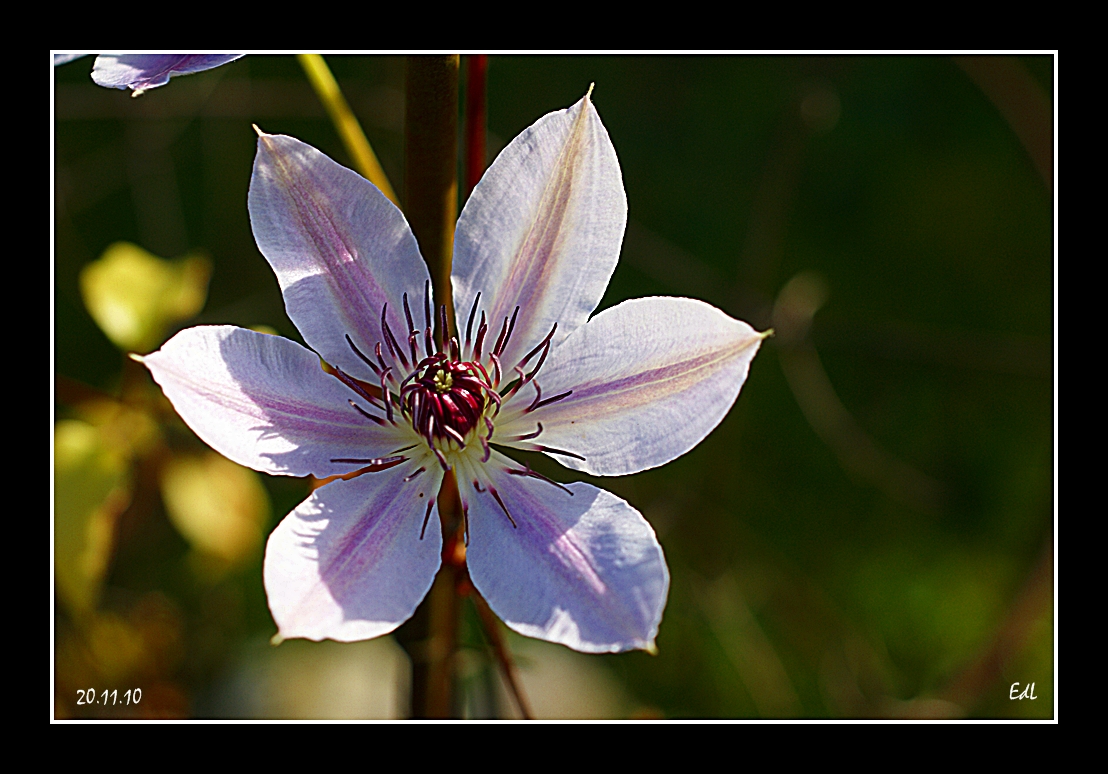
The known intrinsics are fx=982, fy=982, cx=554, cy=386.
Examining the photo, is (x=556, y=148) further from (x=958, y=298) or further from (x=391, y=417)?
(x=958, y=298)

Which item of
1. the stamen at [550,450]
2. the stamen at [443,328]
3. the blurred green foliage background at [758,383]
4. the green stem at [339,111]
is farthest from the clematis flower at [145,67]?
the blurred green foliage background at [758,383]

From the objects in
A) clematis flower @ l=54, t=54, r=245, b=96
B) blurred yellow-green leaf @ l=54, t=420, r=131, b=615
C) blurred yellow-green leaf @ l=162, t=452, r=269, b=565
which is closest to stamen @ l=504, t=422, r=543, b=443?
clematis flower @ l=54, t=54, r=245, b=96

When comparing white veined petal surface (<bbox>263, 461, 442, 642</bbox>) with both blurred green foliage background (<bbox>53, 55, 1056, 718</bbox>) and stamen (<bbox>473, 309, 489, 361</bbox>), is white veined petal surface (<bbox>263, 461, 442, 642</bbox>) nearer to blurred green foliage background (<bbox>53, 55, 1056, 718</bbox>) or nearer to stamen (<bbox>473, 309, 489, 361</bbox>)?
stamen (<bbox>473, 309, 489, 361</bbox>)

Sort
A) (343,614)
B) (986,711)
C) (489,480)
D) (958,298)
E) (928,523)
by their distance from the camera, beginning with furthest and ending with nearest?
(958,298) → (928,523) → (986,711) → (489,480) → (343,614)

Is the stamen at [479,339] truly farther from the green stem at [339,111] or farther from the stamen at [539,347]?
the green stem at [339,111]

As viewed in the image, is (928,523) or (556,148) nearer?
(556,148)

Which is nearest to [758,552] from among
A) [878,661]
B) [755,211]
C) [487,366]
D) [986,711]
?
[878,661]

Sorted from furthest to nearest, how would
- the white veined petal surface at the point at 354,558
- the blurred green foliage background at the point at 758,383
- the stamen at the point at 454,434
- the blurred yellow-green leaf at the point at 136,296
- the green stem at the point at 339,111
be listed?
the blurred green foliage background at the point at 758,383 → the blurred yellow-green leaf at the point at 136,296 → the green stem at the point at 339,111 → the stamen at the point at 454,434 → the white veined petal surface at the point at 354,558
